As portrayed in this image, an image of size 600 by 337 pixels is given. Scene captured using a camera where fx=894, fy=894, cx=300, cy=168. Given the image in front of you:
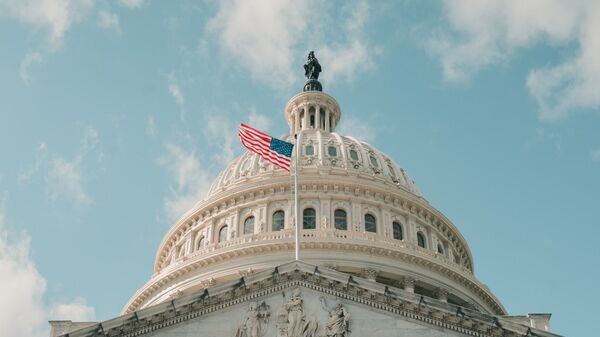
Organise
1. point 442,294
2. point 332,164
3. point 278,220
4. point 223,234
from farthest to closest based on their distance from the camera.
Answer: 1. point 332,164
2. point 223,234
3. point 278,220
4. point 442,294

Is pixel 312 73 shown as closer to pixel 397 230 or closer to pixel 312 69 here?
pixel 312 69

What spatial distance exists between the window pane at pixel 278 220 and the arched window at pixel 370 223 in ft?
21.6

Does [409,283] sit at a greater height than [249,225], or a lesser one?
lesser

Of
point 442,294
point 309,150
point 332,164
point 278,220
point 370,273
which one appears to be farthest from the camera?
point 309,150

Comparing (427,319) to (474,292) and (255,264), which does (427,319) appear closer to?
(255,264)

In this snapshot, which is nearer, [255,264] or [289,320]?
[289,320]

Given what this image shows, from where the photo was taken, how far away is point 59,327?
140 feet

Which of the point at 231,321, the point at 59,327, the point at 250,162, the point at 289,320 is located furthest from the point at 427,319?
the point at 250,162

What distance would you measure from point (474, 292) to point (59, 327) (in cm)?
3599

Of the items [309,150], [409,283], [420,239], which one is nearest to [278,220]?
[309,150]

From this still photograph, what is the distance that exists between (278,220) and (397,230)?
31.6 feet

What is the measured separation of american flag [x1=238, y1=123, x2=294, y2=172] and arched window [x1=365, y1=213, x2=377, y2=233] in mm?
17549

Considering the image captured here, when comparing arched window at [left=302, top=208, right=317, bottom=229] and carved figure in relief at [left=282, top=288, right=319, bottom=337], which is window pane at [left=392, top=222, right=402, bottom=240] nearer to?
arched window at [left=302, top=208, right=317, bottom=229]

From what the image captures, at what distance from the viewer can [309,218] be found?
69.8m
